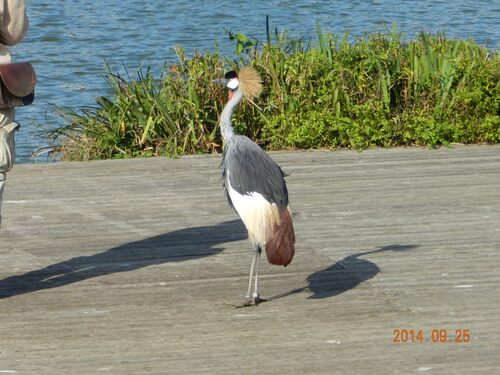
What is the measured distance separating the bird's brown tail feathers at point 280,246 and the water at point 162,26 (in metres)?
11.4

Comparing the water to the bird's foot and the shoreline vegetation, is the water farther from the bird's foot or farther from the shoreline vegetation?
the bird's foot

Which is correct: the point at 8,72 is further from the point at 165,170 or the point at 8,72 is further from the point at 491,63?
the point at 491,63

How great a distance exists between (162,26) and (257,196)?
1903cm

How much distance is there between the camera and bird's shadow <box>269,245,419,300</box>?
7.62m

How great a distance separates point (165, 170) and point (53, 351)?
4656mm

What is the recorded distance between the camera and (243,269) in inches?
322

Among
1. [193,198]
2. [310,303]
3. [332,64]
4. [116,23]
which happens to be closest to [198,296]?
[310,303]

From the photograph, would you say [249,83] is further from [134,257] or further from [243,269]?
[134,257]

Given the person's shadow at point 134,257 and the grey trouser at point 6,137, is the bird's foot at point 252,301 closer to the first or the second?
the person's shadow at point 134,257

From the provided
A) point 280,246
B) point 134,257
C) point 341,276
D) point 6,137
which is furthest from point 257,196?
point 134,257

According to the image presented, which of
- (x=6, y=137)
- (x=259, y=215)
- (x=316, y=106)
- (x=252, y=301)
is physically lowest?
(x=316, y=106)

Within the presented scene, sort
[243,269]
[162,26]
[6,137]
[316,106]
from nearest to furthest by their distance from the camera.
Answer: [6,137]
[243,269]
[316,106]
[162,26]
